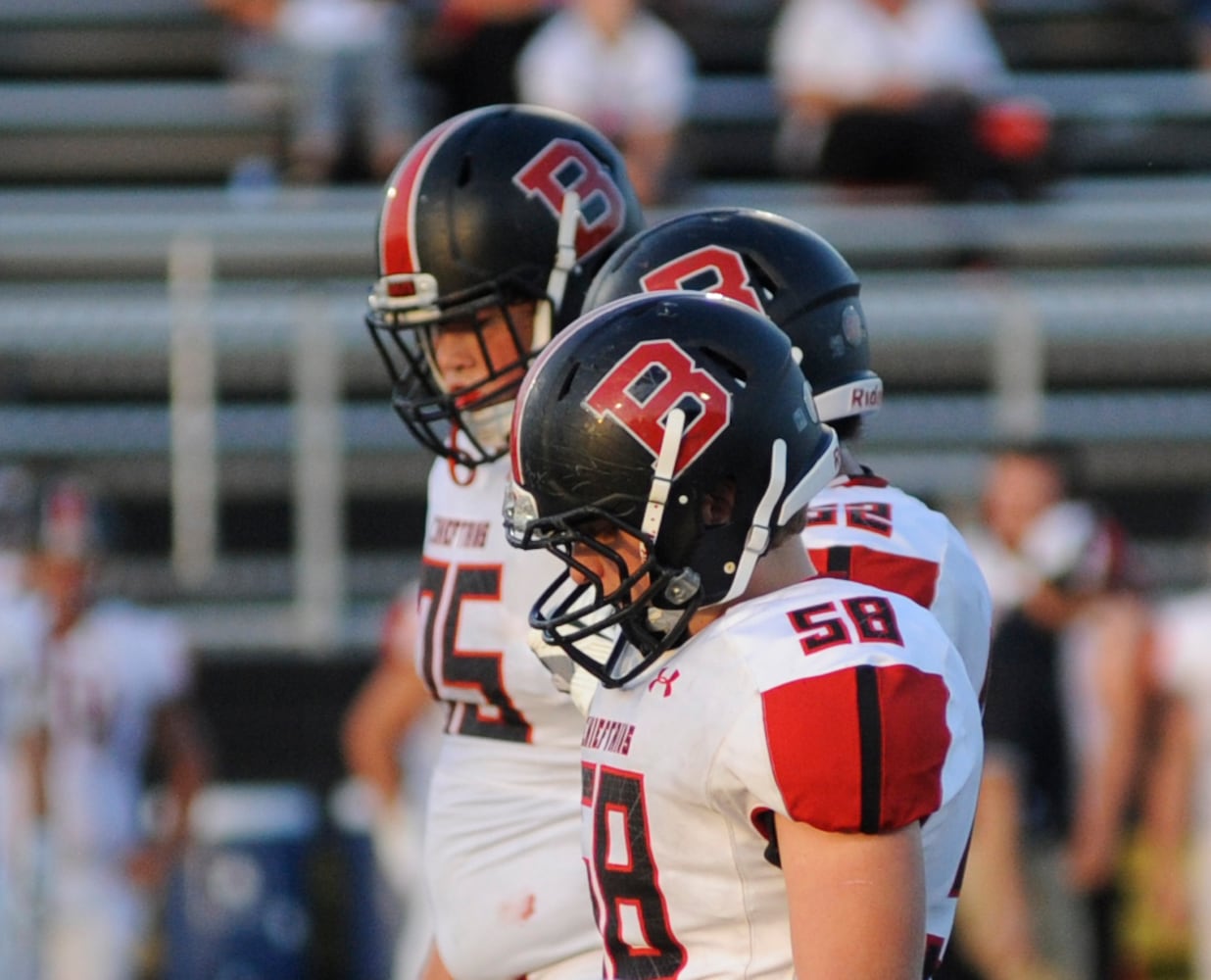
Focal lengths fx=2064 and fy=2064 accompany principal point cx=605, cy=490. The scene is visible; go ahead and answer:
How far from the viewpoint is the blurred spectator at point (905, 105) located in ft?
28.0

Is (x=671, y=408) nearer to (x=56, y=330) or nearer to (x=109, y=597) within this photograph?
(x=109, y=597)

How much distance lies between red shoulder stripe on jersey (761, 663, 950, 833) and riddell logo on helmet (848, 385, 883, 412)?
0.71m

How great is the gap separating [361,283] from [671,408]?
6659 mm

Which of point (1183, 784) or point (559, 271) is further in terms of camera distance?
point (1183, 784)

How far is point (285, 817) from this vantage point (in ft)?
23.6

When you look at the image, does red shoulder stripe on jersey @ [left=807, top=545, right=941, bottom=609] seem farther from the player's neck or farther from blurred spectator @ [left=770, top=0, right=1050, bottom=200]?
blurred spectator @ [left=770, top=0, right=1050, bottom=200]

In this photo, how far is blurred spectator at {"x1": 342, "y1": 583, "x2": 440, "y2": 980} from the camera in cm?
661

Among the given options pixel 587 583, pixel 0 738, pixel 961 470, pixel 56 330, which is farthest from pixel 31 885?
pixel 587 583

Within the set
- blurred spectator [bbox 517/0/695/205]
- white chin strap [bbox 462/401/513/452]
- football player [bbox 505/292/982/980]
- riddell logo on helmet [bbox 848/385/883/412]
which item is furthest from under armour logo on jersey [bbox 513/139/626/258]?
blurred spectator [bbox 517/0/695/205]

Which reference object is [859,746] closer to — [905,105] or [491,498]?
[491,498]

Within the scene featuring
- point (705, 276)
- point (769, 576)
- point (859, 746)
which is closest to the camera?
point (859, 746)

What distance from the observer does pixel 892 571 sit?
2.52m

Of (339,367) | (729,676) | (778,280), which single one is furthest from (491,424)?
(339,367)

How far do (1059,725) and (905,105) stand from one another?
125 inches
